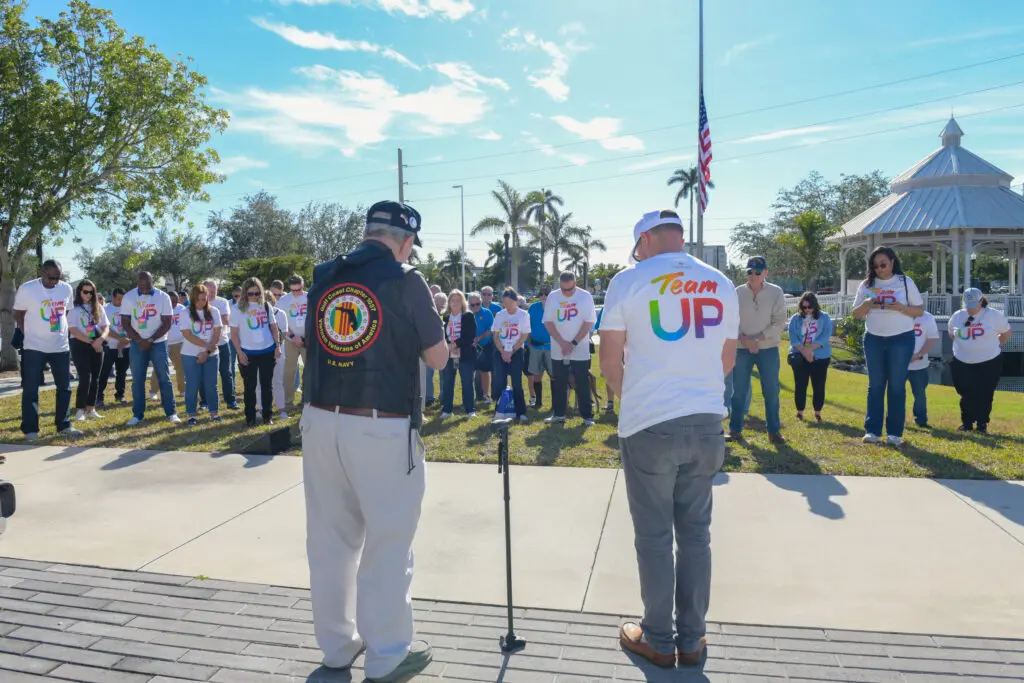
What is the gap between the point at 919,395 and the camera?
27.5 feet

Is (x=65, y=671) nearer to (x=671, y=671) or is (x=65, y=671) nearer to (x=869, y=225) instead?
(x=671, y=671)

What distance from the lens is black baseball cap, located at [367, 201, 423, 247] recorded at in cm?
314

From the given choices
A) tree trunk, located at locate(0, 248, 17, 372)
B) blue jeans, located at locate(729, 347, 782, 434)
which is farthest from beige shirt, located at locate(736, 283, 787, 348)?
tree trunk, located at locate(0, 248, 17, 372)

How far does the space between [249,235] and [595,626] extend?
4414 centimetres

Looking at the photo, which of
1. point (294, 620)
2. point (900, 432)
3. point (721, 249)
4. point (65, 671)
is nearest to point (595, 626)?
point (294, 620)

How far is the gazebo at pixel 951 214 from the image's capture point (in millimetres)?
26453

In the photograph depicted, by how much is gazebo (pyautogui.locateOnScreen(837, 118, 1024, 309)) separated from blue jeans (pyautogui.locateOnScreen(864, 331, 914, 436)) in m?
21.6

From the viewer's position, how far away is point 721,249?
14.5 m

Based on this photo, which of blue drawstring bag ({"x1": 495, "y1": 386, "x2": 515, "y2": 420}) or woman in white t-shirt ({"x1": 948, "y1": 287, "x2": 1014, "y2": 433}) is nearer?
blue drawstring bag ({"x1": 495, "y1": 386, "x2": 515, "y2": 420})

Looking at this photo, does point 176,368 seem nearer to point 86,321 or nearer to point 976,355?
point 86,321

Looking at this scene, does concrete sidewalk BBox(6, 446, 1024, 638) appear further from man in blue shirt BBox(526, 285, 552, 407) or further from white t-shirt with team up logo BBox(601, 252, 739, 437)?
man in blue shirt BBox(526, 285, 552, 407)

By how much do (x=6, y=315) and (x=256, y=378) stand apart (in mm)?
13759

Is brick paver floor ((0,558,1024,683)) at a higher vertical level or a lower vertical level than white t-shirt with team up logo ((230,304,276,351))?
lower

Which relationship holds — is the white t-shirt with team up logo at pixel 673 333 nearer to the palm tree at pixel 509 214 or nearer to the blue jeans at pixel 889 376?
the blue jeans at pixel 889 376
